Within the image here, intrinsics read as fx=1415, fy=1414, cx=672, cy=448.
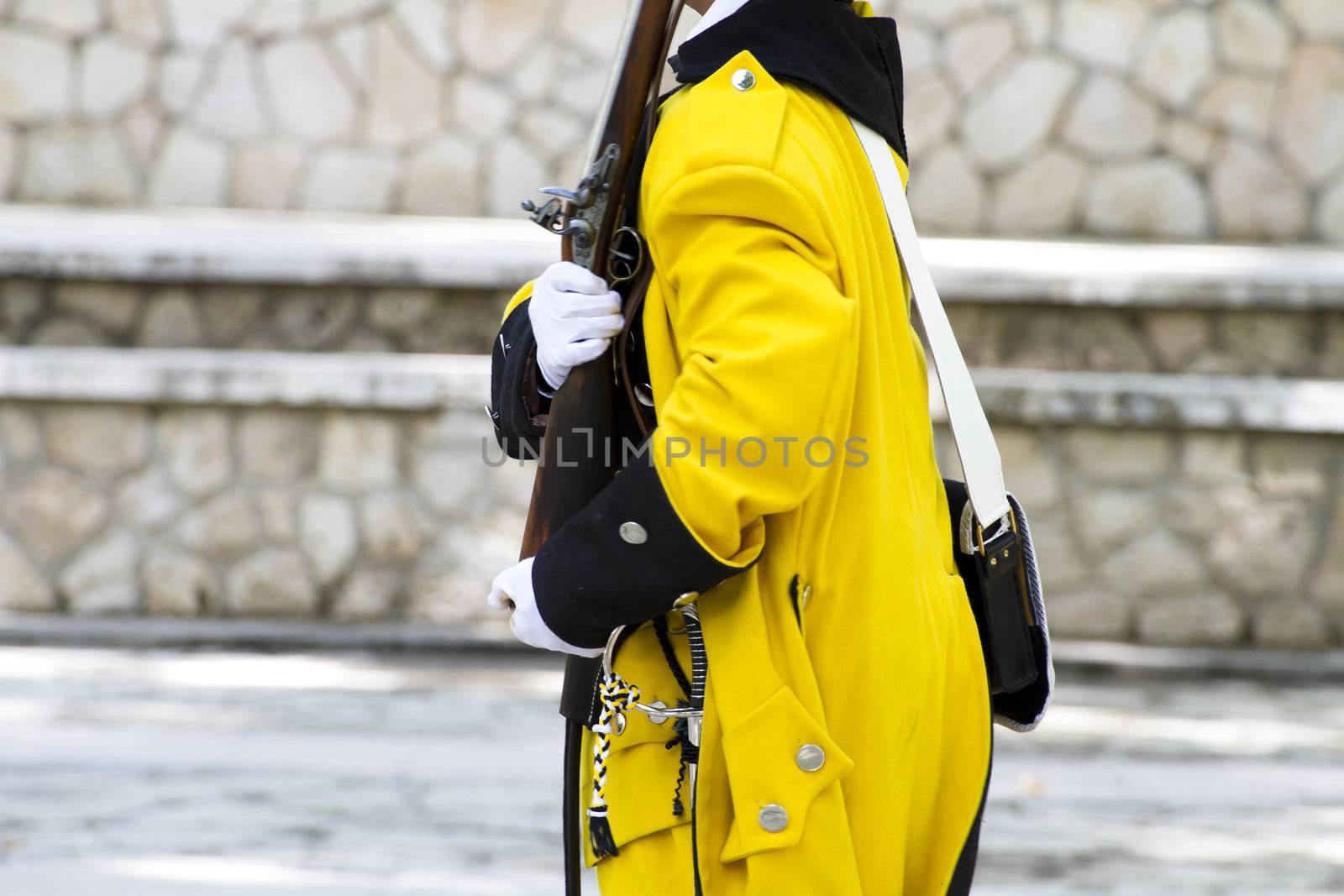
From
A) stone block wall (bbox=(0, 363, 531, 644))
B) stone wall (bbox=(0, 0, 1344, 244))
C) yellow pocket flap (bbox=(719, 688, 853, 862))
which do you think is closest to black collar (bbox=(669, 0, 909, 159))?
yellow pocket flap (bbox=(719, 688, 853, 862))

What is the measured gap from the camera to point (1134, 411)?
15.8ft

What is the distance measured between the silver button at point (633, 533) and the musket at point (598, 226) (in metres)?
0.22

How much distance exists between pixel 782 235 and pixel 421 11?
14.8 feet

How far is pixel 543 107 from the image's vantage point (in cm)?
550

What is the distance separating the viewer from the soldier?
1336mm

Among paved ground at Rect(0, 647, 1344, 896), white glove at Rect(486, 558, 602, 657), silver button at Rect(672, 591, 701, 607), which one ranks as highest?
silver button at Rect(672, 591, 701, 607)

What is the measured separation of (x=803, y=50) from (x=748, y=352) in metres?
0.37

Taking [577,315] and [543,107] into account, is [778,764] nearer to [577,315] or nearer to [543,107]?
[577,315]

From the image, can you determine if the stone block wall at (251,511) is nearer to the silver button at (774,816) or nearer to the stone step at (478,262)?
the stone step at (478,262)

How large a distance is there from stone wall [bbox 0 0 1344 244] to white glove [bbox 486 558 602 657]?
13.5 ft

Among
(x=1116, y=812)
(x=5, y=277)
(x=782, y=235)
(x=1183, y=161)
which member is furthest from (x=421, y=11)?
(x=782, y=235)

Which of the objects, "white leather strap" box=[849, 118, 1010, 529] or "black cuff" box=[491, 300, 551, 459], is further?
"black cuff" box=[491, 300, 551, 459]

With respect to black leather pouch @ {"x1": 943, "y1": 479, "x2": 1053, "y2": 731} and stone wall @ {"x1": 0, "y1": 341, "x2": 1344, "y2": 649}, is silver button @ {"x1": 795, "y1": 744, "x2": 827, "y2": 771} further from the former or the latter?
stone wall @ {"x1": 0, "y1": 341, "x2": 1344, "y2": 649}

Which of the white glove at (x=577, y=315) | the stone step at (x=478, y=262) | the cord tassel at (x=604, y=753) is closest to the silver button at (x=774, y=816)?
the cord tassel at (x=604, y=753)
